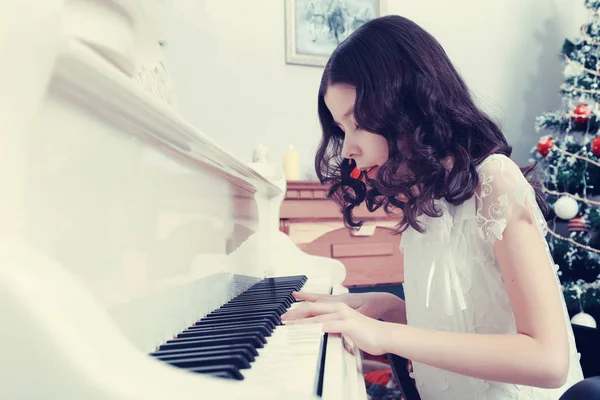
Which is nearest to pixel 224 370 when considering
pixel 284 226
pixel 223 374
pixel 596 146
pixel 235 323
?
pixel 223 374

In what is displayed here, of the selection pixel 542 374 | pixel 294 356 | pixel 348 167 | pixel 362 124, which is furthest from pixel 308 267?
pixel 294 356

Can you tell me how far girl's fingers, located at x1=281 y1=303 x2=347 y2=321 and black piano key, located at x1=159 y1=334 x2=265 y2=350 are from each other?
5.8 inches

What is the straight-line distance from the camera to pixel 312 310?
2.33ft

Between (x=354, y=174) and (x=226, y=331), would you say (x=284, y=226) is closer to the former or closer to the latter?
(x=354, y=174)

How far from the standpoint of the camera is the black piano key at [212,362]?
1.45 feet

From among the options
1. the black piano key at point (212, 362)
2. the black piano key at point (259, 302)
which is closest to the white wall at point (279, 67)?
the black piano key at point (259, 302)

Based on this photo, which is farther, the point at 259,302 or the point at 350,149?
the point at 350,149

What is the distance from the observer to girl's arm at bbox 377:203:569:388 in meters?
0.69

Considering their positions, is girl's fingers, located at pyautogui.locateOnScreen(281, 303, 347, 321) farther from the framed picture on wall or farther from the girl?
the framed picture on wall

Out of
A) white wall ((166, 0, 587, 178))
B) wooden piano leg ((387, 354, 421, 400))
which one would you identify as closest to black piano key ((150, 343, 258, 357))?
wooden piano leg ((387, 354, 421, 400))

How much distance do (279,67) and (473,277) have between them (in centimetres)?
191

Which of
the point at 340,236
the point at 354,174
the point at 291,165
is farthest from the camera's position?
the point at 291,165

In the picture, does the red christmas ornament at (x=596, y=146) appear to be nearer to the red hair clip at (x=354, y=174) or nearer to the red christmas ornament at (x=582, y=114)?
the red christmas ornament at (x=582, y=114)

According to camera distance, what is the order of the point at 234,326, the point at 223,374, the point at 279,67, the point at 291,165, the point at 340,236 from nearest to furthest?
the point at 223,374
the point at 234,326
the point at 340,236
the point at 291,165
the point at 279,67
